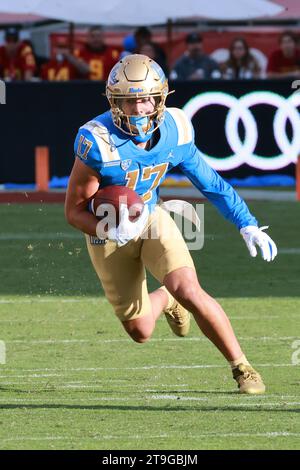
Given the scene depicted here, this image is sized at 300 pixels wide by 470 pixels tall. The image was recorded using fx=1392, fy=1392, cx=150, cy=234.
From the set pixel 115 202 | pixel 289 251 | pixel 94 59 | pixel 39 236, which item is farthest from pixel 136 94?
pixel 94 59

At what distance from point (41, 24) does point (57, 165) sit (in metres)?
7.18

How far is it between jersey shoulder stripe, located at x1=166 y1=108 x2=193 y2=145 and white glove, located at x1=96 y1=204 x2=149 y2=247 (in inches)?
18.8

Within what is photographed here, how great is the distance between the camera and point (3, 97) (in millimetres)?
16188

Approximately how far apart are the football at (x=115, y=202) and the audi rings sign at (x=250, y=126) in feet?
31.1

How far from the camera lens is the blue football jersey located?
6621 millimetres

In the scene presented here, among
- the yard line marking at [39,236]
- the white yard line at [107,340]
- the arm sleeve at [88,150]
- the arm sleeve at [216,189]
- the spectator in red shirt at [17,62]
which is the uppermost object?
the spectator in red shirt at [17,62]

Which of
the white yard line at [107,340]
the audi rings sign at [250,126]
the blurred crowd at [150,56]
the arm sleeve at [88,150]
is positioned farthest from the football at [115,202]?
the blurred crowd at [150,56]

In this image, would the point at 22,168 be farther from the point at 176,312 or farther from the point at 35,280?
the point at 176,312

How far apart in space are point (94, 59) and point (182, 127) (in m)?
12.4

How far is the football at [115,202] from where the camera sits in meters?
6.57

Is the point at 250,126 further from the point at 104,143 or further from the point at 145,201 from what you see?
Answer: the point at 104,143

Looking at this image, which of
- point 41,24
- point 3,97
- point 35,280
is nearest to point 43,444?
point 35,280

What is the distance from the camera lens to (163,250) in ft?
22.0

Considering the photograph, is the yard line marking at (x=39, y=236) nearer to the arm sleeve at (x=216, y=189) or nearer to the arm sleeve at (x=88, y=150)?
the arm sleeve at (x=216, y=189)
